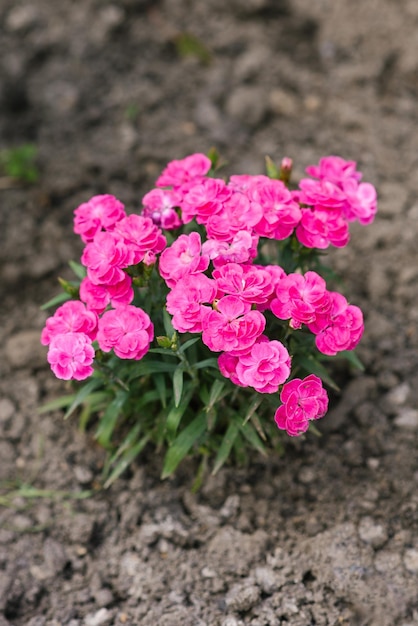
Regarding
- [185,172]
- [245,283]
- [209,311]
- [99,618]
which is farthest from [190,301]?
[99,618]

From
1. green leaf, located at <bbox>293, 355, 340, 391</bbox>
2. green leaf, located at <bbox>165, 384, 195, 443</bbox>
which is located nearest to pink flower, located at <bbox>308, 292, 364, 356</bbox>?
green leaf, located at <bbox>293, 355, 340, 391</bbox>

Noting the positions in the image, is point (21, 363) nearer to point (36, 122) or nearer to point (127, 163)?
point (127, 163)

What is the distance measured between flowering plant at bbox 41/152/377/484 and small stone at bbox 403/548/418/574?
0.67 meters

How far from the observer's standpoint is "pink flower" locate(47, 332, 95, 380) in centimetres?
249

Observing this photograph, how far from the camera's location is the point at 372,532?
2.98 meters

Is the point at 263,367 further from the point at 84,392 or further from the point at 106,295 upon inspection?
the point at 84,392

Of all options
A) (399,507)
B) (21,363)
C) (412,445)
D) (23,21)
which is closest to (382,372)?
(412,445)

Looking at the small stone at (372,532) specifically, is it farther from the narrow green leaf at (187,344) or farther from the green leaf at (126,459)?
the narrow green leaf at (187,344)

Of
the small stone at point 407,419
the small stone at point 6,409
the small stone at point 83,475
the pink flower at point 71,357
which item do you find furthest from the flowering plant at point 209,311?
the small stone at point 6,409

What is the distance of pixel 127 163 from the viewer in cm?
438

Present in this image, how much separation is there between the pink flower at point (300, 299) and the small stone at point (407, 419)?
1.00 m

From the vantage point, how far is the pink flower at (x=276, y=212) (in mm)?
2652

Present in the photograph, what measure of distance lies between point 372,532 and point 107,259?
1.47m

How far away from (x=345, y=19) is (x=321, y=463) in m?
3.08
